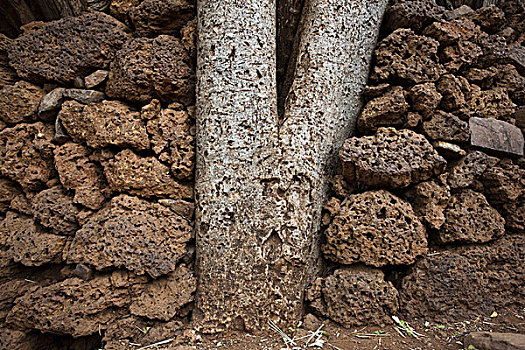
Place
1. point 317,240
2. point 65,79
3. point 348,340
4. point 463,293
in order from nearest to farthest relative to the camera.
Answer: point 348,340, point 463,293, point 317,240, point 65,79

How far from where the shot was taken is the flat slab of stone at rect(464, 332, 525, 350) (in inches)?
62.4

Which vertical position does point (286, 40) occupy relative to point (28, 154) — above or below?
above

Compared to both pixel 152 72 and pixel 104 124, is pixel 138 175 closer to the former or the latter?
pixel 104 124

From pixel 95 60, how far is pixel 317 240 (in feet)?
6.89

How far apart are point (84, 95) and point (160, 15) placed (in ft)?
2.68

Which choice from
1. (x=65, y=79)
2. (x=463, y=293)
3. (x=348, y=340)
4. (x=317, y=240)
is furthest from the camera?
(x=65, y=79)

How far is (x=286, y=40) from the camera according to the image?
2.69 metres

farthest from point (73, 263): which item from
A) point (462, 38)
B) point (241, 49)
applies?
point (462, 38)

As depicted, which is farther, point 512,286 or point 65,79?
point 65,79

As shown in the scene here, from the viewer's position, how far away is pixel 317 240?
2334 millimetres

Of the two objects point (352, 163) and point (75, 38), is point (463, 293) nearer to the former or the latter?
point (352, 163)

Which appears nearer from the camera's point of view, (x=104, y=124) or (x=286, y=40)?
(x=104, y=124)

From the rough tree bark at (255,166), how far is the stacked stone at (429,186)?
22cm

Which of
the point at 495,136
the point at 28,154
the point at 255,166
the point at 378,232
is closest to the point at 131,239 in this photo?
the point at 255,166
